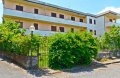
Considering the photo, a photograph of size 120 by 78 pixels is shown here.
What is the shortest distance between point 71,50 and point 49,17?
719 inches

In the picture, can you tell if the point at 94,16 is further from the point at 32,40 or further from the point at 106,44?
the point at 32,40

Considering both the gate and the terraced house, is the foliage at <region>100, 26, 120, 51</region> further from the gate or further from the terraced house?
the gate

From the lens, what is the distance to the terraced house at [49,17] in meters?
30.0

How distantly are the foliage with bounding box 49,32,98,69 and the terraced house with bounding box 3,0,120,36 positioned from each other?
1017cm

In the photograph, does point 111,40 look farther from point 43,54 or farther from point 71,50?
point 43,54

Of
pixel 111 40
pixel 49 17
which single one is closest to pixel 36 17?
pixel 49 17

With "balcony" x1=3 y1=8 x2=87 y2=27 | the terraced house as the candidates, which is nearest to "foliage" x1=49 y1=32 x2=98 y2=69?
the terraced house

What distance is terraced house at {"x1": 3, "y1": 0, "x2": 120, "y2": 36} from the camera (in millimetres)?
29981

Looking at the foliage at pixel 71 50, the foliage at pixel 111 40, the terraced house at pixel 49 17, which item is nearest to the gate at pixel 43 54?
the foliage at pixel 71 50

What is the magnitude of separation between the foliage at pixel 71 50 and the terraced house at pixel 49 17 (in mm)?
10167

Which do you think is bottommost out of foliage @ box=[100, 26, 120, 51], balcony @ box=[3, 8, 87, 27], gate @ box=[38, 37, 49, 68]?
gate @ box=[38, 37, 49, 68]

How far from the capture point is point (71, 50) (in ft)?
52.5

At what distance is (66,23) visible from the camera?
1433 inches

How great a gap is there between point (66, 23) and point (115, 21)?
15.6 metres
